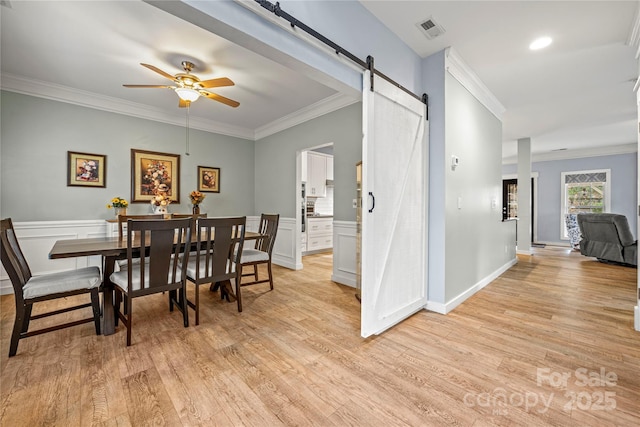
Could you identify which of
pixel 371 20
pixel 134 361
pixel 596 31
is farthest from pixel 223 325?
pixel 596 31

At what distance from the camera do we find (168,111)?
451cm

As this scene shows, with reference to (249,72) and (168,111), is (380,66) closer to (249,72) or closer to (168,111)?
(249,72)

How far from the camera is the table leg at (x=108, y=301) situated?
2236mm

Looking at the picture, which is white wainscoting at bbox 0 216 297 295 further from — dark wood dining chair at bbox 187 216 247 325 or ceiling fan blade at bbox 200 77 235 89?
ceiling fan blade at bbox 200 77 235 89

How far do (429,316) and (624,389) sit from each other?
49.7 inches

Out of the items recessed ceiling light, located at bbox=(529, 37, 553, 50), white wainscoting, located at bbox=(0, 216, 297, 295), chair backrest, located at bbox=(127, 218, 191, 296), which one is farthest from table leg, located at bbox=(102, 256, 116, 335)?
recessed ceiling light, located at bbox=(529, 37, 553, 50)

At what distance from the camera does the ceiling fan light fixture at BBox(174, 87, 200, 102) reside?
3030 millimetres

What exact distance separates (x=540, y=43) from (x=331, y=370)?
3.40 meters

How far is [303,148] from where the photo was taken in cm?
463

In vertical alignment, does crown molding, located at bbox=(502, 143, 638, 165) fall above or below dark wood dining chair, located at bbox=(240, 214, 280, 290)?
above

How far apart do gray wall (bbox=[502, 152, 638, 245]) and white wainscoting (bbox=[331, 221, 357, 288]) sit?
720 cm

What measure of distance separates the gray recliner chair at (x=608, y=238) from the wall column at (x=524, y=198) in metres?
0.86

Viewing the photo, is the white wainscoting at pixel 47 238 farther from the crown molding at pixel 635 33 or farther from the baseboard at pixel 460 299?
the crown molding at pixel 635 33

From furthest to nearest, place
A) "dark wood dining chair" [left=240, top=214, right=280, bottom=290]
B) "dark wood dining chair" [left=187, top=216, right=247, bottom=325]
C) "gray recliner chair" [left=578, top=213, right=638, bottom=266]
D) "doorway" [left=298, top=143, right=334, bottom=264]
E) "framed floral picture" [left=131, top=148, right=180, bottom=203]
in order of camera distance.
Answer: "doorway" [left=298, top=143, right=334, bottom=264] < "gray recliner chair" [left=578, top=213, right=638, bottom=266] < "framed floral picture" [left=131, top=148, right=180, bottom=203] < "dark wood dining chair" [left=240, top=214, right=280, bottom=290] < "dark wood dining chair" [left=187, top=216, right=247, bottom=325]
